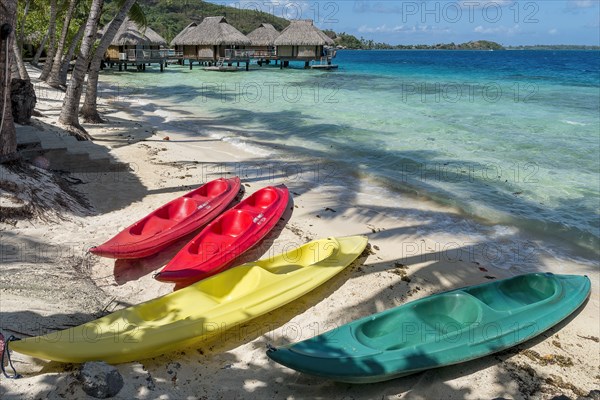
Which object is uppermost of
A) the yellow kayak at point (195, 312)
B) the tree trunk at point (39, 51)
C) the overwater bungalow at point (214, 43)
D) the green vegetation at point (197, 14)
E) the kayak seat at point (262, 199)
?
the green vegetation at point (197, 14)

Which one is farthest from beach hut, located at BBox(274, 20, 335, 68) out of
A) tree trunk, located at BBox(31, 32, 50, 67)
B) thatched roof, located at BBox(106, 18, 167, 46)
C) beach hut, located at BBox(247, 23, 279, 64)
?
tree trunk, located at BBox(31, 32, 50, 67)

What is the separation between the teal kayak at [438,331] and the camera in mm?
3309

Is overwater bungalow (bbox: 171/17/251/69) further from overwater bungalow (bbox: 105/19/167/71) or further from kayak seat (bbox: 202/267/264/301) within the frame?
kayak seat (bbox: 202/267/264/301)

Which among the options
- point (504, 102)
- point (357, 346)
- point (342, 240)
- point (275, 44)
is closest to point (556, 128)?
point (504, 102)

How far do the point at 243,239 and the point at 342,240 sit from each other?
119cm

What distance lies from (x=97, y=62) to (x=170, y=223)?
24.7ft

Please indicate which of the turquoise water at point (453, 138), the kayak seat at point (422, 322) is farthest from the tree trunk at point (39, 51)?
the kayak seat at point (422, 322)

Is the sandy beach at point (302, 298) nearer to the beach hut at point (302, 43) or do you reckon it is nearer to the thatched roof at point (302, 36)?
the thatched roof at point (302, 36)

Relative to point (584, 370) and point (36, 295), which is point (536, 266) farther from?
point (36, 295)

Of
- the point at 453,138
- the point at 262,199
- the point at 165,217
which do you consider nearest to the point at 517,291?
the point at 262,199

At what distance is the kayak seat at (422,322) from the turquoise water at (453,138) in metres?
3.58

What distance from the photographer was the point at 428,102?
73.8 ft

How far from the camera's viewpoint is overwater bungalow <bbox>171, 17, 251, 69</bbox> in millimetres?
40438

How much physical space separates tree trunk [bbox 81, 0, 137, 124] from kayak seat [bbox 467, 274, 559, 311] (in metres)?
9.33
